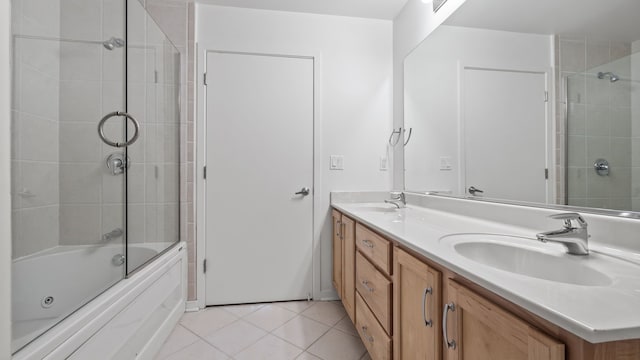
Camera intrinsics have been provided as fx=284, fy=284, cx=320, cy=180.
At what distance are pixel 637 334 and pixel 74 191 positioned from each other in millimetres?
1817

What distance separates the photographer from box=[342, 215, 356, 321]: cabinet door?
166 cm

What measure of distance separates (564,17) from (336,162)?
1.53m

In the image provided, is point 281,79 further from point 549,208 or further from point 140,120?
point 549,208

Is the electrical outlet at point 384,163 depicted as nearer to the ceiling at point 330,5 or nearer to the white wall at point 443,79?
the white wall at point 443,79

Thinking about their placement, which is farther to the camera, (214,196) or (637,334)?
(214,196)

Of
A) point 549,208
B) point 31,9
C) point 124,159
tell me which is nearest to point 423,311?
point 549,208

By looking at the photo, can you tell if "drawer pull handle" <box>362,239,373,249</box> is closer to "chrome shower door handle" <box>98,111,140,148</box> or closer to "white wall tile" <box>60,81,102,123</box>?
"chrome shower door handle" <box>98,111,140,148</box>

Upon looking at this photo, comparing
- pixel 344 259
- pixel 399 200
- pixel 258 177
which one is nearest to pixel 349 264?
pixel 344 259

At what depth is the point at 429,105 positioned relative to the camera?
1.88 meters

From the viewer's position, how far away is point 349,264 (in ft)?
5.74

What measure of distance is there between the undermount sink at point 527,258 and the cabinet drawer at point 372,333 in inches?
19.4

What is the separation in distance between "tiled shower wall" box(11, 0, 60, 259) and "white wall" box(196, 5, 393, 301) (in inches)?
44.7

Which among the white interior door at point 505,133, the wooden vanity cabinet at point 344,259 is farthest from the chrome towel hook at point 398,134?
the wooden vanity cabinet at point 344,259

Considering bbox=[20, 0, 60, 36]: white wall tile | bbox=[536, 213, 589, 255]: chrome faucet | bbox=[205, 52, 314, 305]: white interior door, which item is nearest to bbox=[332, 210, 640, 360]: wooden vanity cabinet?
bbox=[536, 213, 589, 255]: chrome faucet
